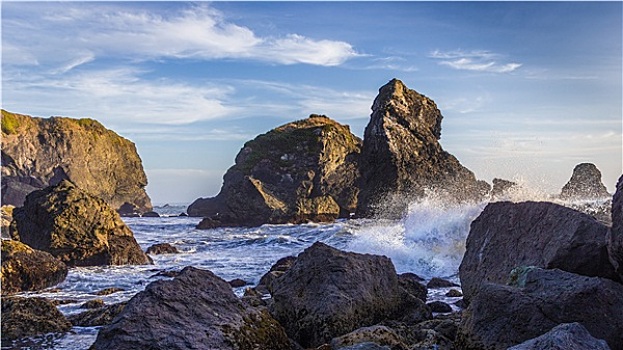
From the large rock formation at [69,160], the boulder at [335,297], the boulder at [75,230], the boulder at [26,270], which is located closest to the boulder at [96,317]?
the boulder at [335,297]

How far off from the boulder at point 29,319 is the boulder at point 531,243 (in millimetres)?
6053

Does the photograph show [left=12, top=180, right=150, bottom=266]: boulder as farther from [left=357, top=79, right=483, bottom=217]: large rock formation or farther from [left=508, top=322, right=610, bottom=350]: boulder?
[left=357, top=79, right=483, bottom=217]: large rock formation

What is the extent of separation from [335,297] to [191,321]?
6.94 ft

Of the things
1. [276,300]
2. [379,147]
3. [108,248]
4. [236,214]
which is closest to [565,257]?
[276,300]

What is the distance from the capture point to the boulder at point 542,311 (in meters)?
→ 4.85

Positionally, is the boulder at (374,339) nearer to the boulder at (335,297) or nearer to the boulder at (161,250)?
the boulder at (335,297)

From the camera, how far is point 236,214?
50.5m

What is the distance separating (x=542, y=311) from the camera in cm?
494

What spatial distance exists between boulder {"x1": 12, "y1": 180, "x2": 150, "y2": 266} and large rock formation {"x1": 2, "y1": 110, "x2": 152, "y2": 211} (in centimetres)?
5908

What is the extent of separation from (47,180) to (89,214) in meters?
69.7

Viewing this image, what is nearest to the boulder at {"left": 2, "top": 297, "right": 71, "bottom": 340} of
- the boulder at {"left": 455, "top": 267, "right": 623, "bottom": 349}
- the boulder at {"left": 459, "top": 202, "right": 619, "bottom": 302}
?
the boulder at {"left": 455, "top": 267, "right": 623, "bottom": 349}

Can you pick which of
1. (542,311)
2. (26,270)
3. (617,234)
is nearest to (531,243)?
(617,234)

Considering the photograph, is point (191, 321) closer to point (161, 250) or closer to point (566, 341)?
point (566, 341)

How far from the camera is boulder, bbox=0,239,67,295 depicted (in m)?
12.6
